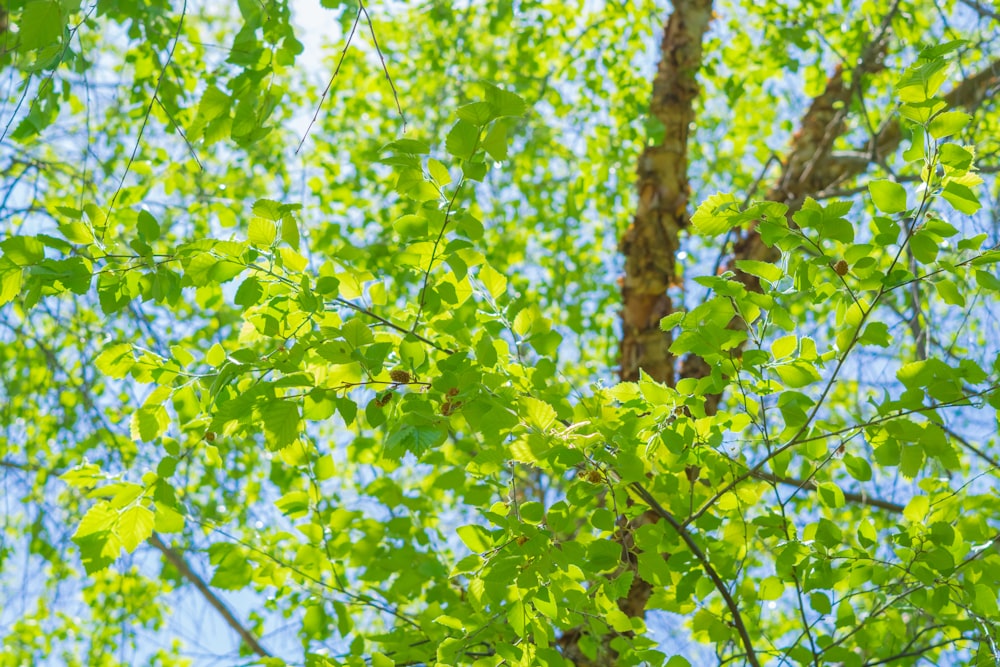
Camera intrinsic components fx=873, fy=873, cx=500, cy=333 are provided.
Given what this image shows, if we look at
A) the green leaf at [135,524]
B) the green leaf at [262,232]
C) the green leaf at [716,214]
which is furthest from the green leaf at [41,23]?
the green leaf at [716,214]

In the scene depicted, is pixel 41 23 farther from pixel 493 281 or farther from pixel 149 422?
pixel 493 281

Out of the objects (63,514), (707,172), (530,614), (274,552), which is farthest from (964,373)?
(707,172)

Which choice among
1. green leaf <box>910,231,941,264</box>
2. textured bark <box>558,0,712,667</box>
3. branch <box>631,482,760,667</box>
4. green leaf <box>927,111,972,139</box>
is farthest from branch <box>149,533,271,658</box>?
green leaf <box>927,111,972,139</box>

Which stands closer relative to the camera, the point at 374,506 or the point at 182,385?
the point at 182,385

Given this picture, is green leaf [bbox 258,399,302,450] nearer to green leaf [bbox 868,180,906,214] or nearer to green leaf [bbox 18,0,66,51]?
green leaf [bbox 18,0,66,51]

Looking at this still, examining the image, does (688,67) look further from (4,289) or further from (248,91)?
(4,289)

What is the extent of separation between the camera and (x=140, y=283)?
4.93 ft

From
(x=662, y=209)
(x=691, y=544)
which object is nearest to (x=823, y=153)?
(x=662, y=209)

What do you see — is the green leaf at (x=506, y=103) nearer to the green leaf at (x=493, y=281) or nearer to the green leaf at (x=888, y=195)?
the green leaf at (x=493, y=281)

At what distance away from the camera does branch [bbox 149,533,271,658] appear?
10.9 feet

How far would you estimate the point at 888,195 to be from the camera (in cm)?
135

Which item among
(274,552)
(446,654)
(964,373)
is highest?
(274,552)

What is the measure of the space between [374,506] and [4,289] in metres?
2.29

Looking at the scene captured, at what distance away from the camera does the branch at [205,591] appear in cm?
333
